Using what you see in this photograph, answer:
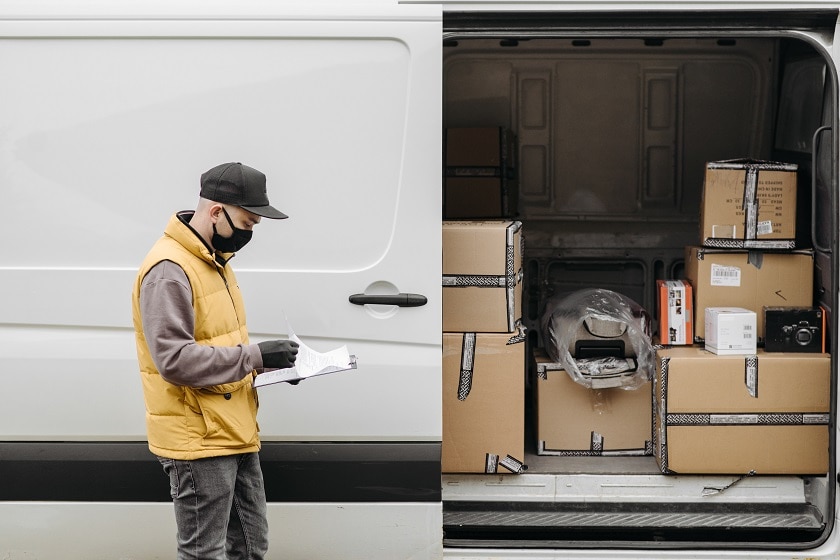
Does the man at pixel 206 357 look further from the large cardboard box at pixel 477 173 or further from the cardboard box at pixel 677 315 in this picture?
the large cardboard box at pixel 477 173

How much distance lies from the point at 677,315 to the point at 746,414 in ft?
1.57

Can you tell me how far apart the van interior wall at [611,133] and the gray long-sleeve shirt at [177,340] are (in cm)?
213

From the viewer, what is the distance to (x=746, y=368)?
3.37 m

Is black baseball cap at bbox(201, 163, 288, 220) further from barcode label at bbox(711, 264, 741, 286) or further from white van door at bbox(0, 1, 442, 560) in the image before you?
barcode label at bbox(711, 264, 741, 286)

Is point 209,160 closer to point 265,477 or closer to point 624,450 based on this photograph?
point 265,477

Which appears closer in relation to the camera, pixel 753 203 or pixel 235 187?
pixel 235 187

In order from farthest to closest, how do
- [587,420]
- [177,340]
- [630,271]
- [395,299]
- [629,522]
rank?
[630,271] → [587,420] → [629,522] → [395,299] → [177,340]

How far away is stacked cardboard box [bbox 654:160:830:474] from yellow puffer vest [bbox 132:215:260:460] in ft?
5.37

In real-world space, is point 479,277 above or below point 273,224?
below

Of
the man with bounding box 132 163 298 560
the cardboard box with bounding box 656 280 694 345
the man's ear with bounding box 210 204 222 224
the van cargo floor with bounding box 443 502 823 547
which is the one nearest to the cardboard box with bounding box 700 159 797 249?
the cardboard box with bounding box 656 280 694 345

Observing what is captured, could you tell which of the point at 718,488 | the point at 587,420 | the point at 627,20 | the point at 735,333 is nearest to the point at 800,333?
the point at 735,333

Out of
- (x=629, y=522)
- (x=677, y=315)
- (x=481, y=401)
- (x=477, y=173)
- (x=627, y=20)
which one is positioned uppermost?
(x=627, y=20)

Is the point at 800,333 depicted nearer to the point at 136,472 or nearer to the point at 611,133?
the point at 611,133

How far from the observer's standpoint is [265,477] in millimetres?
2988
